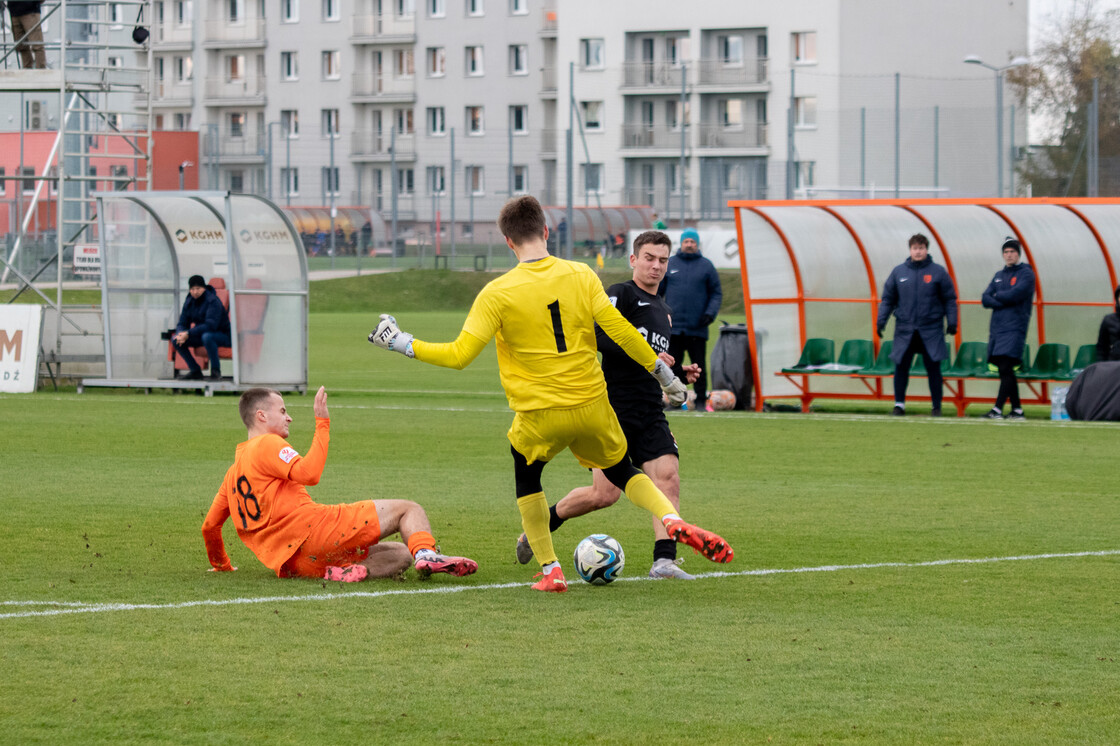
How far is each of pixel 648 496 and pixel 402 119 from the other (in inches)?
2819

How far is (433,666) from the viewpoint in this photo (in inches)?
234

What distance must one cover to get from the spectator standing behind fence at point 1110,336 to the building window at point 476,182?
→ 31.7 metres

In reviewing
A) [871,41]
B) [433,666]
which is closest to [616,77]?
[871,41]

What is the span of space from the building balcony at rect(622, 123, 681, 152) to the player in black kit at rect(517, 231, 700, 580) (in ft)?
188

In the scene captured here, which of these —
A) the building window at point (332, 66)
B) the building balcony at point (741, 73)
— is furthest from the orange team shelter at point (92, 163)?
the building balcony at point (741, 73)

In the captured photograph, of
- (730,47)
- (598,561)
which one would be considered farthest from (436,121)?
(598,561)

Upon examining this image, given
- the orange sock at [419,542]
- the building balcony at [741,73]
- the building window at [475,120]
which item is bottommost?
the orange sock at [419,542]

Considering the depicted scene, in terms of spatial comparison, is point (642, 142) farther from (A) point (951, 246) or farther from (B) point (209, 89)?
(A) point (951, 246)

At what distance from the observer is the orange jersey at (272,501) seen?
7.48 m

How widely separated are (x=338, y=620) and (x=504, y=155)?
4164 centimetres

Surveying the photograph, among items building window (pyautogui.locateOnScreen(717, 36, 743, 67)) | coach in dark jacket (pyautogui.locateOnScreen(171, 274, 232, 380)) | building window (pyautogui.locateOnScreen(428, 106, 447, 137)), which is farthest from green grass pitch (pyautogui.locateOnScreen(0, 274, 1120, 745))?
building window (pyautogui.locateOnScreen(428, 106, 447, 137))

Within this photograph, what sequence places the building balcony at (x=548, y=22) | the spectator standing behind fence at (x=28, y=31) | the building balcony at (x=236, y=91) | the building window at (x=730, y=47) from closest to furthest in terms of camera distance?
the spectator standing behind fence at (x=28, y=31) < the building window at (x=730, y=47) < the building balcony at (x=548, y=22) < the building balcony at (x=236, y=91)

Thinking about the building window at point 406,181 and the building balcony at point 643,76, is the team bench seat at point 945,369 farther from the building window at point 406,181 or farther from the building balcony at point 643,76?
the building window at point 406,181

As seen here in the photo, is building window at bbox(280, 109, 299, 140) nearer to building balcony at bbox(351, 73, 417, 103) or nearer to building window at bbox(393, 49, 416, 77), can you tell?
building balcony at bbox(351, 73, 417, 103)
